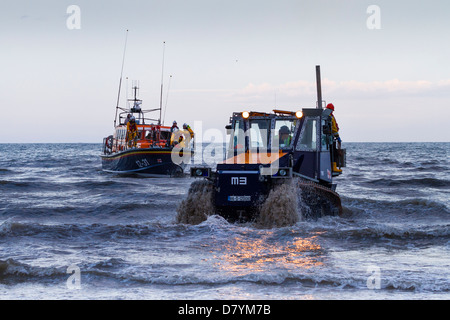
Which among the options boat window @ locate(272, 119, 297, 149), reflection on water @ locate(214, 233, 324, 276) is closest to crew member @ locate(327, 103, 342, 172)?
boat window @ locate(272, 119, 297, 149)

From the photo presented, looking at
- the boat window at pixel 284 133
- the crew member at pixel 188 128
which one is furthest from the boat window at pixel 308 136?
the crew member at pixel 188 128

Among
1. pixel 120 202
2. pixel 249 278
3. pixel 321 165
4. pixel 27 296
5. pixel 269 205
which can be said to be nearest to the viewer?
pixel 27 296

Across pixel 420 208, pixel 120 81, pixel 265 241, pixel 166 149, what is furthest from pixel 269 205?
pixel 120 81

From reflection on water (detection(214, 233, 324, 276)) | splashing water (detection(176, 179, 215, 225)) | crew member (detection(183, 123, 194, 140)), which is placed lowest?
reflection on water (detection(214, 233, 324, 276))

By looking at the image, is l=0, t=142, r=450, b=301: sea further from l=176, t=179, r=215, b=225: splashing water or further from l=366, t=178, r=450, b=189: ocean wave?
l=366, t=178, r=450, b=189: ocean wave

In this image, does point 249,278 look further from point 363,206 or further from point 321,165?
point 363,206

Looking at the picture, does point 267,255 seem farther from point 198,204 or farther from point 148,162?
point 148,162

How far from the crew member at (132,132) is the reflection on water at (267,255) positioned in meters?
19.0

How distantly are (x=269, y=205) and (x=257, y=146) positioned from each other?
2.02 metres

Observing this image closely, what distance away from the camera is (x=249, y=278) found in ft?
23.8

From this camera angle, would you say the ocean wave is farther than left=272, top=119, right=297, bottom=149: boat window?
Yes

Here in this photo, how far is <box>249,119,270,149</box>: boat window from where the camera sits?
496 inches

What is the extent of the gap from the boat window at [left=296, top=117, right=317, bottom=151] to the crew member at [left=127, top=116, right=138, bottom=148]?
17.3 meters

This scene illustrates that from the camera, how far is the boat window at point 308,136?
1235 cm
